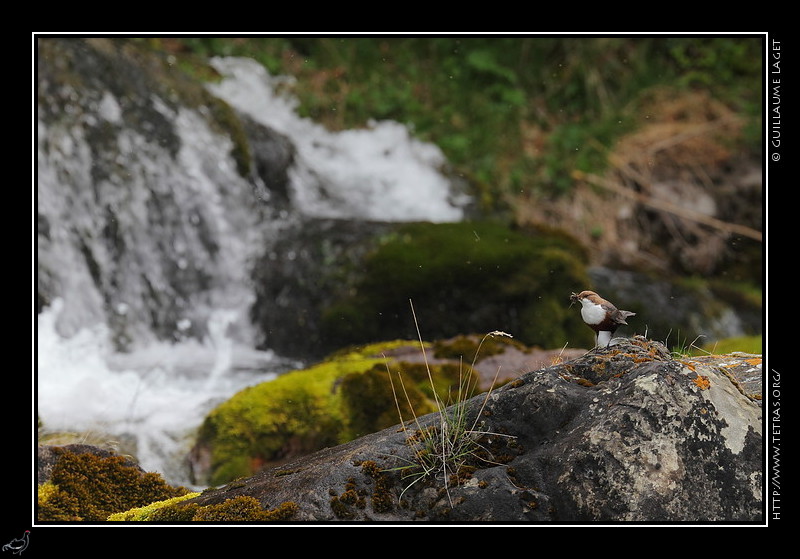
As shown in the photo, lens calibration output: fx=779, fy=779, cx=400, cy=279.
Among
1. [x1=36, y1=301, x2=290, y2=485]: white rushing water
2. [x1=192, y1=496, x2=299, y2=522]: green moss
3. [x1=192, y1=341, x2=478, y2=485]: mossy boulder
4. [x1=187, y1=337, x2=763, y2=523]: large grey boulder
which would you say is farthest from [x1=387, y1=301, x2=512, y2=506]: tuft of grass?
[x1=36, y1=301, x2=290, y2=485]: white rushing water

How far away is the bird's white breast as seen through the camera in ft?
10.8

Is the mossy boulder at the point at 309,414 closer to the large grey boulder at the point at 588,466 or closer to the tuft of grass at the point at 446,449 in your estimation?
the tuft of grass at the point at 446,449

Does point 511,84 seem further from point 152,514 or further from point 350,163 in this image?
point 152,514

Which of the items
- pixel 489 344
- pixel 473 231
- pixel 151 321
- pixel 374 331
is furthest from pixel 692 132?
pixel 151 321

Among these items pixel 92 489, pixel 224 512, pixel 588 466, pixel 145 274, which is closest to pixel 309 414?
pixel 92 489

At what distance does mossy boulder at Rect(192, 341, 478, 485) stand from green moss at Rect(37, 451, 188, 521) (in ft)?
3.34

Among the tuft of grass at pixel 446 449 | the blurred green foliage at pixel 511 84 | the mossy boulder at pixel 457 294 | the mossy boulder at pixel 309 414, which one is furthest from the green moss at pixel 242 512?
the blurred green foliage at pixel 511 84

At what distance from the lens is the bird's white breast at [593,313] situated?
331 cm

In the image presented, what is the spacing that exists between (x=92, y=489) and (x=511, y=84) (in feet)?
33.6

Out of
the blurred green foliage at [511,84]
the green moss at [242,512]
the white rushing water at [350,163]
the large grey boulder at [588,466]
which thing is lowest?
the green moss at [242,512]

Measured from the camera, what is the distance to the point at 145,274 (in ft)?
23.3

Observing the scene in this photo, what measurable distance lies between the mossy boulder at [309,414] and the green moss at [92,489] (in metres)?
1.02

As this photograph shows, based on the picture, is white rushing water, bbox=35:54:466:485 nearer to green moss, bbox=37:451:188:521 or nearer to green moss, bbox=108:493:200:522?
green moss, bbox=37:451:188:521
